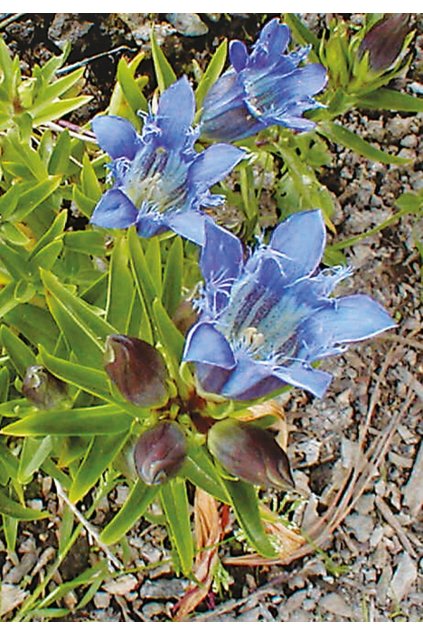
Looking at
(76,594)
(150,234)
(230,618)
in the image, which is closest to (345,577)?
(230,618)

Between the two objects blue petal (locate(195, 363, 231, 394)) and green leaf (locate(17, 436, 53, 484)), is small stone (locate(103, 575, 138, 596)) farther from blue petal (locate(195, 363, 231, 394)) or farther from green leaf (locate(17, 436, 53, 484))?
blue petal (locate(195, 363, 231, 394))

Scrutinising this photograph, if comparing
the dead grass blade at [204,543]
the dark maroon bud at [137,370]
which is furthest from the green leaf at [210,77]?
the dead grass blade at [204,543]

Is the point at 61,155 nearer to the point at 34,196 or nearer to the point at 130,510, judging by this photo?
the point at 34,196

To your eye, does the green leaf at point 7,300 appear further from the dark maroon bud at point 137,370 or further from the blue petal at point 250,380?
the blue petal at point 250,380

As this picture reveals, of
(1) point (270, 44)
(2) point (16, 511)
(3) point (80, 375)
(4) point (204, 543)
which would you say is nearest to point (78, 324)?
(3) point (80, 375)

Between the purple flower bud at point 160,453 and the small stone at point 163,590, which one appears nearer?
the purple flower bud at point 160,453

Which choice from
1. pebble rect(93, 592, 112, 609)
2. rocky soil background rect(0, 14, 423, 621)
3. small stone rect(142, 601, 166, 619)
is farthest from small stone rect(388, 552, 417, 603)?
pebble rect(93, 592, 112, 609)

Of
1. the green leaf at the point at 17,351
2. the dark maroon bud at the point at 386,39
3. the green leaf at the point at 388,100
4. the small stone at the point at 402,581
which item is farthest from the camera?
the small stone at the point at 402,581

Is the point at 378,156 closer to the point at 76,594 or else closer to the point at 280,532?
the point at 280,532
